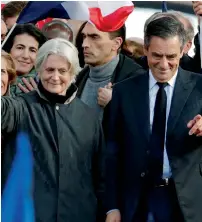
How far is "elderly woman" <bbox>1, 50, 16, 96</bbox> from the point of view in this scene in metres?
5.35

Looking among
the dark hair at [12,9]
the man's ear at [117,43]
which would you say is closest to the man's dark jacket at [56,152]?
the man's ear at [117,43]

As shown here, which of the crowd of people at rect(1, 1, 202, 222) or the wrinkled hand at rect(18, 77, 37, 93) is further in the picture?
the wrinkled hand at rect(18, 77, 37, 93)

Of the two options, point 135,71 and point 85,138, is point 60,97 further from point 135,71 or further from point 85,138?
point 135,71

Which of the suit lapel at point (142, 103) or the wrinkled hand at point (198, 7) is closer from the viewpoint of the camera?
the suit lapel at point (142, 103)

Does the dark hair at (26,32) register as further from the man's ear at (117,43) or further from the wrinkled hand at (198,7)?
the wrinkled hand at (198,7)

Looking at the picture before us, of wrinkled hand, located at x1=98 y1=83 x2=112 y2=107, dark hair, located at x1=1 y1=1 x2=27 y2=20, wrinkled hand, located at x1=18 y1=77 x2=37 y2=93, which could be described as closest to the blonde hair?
wrinkled hand, located at x1=18 y1=77 x2=37 y2=93

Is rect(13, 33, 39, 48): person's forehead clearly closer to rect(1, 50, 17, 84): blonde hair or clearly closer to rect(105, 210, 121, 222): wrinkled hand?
rect(1, 50, 17, 84): blonde hair

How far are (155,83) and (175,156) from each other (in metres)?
0.46

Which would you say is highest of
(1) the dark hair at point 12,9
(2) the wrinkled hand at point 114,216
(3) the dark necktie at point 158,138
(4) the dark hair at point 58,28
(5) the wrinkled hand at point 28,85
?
(1) the dark hair at point 12,9

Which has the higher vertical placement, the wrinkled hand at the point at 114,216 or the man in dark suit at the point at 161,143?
the man in dark suit at the point at 161,143

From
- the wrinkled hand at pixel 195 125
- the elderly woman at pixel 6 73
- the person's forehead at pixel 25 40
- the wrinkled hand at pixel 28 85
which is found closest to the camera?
the wrinkled hand at pixel 195 125

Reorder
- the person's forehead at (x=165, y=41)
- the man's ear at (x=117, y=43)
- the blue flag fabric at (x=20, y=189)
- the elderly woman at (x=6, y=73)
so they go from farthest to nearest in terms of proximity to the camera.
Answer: the man's ear at (x=117, y=43) < the elderly woman at (x=6, y=73) < the blue flag fabric at (x=20, y=189) < the person's forehead at (x=165, y=41)

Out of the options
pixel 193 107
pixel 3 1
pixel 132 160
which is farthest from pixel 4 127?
pixel 3 1

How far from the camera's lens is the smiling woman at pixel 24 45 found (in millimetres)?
6293
